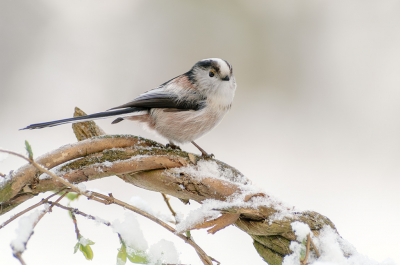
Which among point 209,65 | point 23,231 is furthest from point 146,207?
point 209,65

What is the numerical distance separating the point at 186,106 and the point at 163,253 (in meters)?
0.58

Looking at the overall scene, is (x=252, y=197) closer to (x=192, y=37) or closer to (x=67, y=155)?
(x=67, y=155)

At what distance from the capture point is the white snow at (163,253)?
61 cm

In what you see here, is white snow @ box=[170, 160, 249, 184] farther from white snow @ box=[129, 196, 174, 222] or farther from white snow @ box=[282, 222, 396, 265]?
white snow @ box=[282, 222, 396, 265]

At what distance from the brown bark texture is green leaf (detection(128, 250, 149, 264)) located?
13 centimetres

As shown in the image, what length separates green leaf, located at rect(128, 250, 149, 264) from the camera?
60cm

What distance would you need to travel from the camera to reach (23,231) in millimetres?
527

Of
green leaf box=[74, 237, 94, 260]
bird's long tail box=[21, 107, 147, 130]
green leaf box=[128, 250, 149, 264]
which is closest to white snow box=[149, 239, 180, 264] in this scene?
green leaf box=[128, 250, 149, 264]

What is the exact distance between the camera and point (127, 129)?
6.27 feet

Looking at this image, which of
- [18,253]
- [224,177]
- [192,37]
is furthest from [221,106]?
[192,37]

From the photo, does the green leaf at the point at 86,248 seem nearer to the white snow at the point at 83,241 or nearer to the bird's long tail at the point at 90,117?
the white snow at the point at 83,241

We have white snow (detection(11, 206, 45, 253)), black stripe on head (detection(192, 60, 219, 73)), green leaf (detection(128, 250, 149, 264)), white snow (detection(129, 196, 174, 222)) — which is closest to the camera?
white snow (detection(11, 206, 45, 253))

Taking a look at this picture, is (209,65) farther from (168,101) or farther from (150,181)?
(150,181)

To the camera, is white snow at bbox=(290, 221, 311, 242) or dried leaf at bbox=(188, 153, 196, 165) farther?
dried leaf at bbox=(188, 153, 196, 165)
